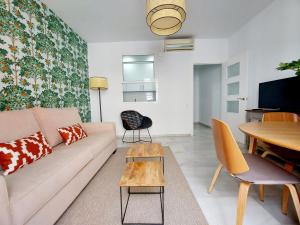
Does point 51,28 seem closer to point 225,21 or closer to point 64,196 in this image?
point 64,196

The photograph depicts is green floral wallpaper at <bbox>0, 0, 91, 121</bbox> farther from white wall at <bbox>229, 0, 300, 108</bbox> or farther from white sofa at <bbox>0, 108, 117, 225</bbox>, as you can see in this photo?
white wall at <bbox>229, 0, 300, 108</bbox>

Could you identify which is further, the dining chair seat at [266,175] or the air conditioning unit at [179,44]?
the air conditioning unit at [179,44]

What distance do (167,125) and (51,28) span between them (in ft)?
10.5

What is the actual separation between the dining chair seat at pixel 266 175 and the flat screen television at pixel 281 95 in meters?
1.38

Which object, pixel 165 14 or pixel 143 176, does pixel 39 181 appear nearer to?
pixel 143 176

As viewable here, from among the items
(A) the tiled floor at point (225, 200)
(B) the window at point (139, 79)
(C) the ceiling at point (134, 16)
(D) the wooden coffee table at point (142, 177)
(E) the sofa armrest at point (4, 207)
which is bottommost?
(A) the tiled floor at point (225, 200)

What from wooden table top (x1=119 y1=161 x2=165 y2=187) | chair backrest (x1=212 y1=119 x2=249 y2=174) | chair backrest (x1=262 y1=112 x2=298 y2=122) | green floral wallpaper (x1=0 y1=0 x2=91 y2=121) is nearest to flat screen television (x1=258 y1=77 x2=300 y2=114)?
chair backrest (x1=262 y1=112 x2=298 y2=122)

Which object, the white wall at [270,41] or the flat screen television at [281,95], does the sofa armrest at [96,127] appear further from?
the white wall at [270,41]

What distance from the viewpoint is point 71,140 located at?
6.72ft

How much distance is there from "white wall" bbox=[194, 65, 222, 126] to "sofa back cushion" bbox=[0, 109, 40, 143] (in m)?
4.71

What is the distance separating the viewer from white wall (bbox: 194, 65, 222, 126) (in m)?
5.08

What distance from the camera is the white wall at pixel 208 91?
5078mm

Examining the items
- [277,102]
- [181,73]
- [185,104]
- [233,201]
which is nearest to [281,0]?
[277,102]

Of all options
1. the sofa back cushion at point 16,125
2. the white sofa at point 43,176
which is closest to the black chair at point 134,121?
the white sofa at point 43,176
